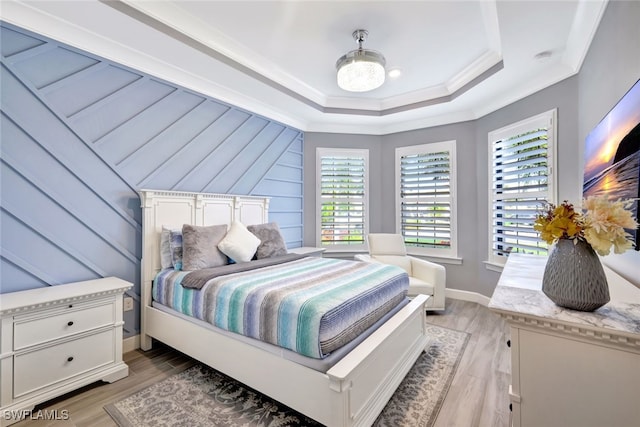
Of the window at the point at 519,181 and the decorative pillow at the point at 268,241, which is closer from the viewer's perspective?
the window at the point at 519,181

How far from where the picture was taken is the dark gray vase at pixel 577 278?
974 mm

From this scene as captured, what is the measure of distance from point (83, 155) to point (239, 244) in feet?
4.74

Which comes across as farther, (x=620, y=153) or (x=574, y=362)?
(x=620, y=153)

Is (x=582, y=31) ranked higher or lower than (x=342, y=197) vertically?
higher

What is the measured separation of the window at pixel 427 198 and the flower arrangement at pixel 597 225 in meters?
3.11

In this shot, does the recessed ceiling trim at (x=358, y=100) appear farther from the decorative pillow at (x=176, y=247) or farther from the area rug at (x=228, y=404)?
the area rug at (x=228, y=404)

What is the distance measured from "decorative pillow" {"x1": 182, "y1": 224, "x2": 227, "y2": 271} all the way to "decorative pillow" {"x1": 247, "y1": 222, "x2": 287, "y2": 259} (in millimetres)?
454

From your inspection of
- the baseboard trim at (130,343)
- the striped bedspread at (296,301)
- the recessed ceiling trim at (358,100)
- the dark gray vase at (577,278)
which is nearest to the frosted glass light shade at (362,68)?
the recessed ceiling trim at (358,100)

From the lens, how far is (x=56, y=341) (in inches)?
70.2

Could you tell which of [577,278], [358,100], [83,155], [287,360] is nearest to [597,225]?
[577,278]

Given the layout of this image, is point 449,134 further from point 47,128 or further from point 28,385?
point 28,385

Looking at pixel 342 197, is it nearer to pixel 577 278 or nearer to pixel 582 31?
pixel 582 31

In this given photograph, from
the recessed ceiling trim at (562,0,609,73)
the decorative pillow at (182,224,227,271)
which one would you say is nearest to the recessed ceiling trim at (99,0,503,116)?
the recessed ceiling trim at (562,0,609,73)

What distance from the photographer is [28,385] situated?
168 centimetres
